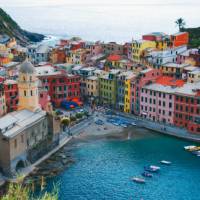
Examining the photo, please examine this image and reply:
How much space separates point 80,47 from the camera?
128m

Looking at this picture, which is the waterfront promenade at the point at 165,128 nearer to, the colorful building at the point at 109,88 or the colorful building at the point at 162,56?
the colorful building at the point at 109,88

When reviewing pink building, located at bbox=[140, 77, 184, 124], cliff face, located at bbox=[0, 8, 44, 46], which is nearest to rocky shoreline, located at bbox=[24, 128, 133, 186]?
pink building, located at bbox=[140, 77, 184, 124]

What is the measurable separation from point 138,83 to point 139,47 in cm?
2510

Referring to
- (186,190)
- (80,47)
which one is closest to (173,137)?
(186,190)

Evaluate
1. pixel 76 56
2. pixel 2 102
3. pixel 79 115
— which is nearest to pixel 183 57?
pixel 76 56

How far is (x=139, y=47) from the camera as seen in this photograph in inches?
4577

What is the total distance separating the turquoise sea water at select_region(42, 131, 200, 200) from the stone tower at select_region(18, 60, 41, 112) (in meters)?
10.2

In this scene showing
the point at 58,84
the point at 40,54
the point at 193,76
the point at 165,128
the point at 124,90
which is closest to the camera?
the point at 165,128

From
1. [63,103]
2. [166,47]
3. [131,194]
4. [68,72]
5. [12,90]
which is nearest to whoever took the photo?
[131,194]

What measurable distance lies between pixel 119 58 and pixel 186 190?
175 ft

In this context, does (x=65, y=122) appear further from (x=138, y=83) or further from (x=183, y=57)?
(x=183, y=57)

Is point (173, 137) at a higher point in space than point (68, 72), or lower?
lower

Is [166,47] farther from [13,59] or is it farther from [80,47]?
[13,59]

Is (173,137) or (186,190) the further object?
(173,137)
